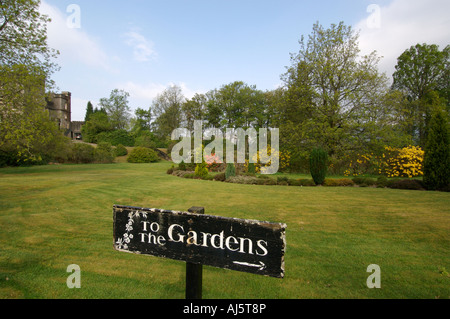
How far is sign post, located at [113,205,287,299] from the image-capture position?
1608 mm

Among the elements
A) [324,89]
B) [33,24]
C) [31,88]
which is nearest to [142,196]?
[31,88]

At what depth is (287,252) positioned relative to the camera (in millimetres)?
4105

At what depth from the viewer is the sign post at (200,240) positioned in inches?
63.3

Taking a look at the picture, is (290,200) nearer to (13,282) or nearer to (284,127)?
(13,282)

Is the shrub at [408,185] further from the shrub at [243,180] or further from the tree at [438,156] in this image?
the shrub at [243,180]

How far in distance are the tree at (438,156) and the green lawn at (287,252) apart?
2.07 m

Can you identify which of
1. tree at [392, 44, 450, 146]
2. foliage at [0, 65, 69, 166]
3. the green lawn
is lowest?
the green lawn

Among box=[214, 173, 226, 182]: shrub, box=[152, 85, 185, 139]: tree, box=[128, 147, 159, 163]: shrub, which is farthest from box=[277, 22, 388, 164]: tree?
box=[152, 85, 185, 139]: tree

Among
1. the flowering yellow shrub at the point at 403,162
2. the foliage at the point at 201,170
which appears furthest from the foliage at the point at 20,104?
the flowering yellow shrub at the point at 403,162

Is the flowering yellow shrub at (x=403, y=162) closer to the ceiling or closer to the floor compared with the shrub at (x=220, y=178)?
closer to the ceiling

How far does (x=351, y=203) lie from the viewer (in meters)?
7.10

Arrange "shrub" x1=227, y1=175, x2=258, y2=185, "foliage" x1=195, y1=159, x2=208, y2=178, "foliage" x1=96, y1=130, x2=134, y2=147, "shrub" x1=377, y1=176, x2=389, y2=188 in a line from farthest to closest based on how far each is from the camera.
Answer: "foliage" x1=96, y1=130, x2=134, y2=147
"foliage" x1=195, y1=159, x2=208, y2=178
"shrub" x1=227, y1=175, x2=258, y2=185
"shrub" x1=377, y1=176, x2=389, y2=188

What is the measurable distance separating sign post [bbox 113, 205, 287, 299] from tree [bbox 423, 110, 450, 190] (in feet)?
37.0

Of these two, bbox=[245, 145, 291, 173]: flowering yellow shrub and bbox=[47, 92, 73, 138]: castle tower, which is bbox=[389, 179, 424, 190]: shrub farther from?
bbox=[47, 92, 73, 138]: castle tower
